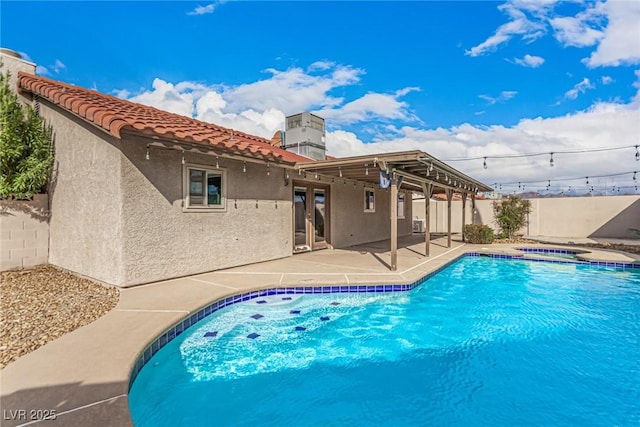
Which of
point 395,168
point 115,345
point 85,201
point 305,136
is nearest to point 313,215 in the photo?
point 305,136

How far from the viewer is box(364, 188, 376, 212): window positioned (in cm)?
1565

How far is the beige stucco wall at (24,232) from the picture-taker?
23.6 ft

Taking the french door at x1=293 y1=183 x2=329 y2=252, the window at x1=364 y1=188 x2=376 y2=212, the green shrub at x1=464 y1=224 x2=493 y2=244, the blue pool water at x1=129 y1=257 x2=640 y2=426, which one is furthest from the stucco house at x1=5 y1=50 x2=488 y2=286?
the green shrub at x1=464 y1=224 x2=493 y2=244

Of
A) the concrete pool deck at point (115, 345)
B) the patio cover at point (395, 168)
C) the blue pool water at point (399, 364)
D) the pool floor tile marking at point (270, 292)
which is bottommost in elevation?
the blue pool water at point (399, 364)

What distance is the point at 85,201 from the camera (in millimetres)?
6965

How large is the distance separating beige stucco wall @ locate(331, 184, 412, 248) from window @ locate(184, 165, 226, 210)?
5594mm

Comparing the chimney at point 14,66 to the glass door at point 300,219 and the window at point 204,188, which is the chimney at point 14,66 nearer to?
the window at point 204,188

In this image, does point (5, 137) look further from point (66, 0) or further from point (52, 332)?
point (52, 332)

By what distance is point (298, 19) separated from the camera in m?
12.5

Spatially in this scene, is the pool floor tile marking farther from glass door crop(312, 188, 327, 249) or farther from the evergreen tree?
the evergreen tree

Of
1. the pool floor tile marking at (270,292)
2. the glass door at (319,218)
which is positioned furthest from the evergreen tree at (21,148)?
the glass door at (319,218)

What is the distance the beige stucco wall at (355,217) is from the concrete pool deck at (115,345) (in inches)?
180

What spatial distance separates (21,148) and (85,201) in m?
2.29

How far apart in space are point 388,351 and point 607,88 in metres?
19.8
